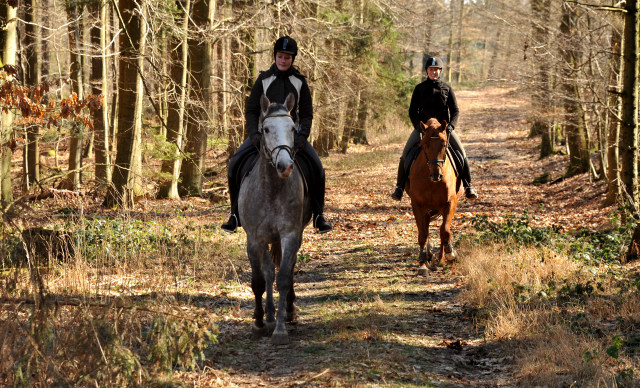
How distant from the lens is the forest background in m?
4.93

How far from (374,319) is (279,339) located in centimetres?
138

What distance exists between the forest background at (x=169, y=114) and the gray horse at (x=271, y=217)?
1326 millimetres

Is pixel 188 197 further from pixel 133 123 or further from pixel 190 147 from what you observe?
pixel 133 123

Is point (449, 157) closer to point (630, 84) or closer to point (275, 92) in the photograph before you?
point (630, 84)

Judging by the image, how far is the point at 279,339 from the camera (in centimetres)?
682

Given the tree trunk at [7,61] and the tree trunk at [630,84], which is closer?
the tree trunk at [630,84]

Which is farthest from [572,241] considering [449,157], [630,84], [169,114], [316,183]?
[169,114]

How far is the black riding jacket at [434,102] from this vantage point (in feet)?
36.4

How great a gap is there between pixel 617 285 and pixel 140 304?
6250 mm

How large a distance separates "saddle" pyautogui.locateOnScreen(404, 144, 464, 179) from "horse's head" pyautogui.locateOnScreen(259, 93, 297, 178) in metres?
5.04

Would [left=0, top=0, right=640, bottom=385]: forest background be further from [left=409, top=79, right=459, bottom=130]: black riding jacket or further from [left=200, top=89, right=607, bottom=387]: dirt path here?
[left=409, top=79, right=459, bottom=130]: black riding jacket

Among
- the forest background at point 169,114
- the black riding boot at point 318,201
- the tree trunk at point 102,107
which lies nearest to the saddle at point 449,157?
the forest background at point 169,114

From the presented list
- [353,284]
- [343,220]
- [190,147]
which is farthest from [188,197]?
[353,284]

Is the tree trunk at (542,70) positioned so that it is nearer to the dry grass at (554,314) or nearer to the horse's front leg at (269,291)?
the dry grass at (554,314)
